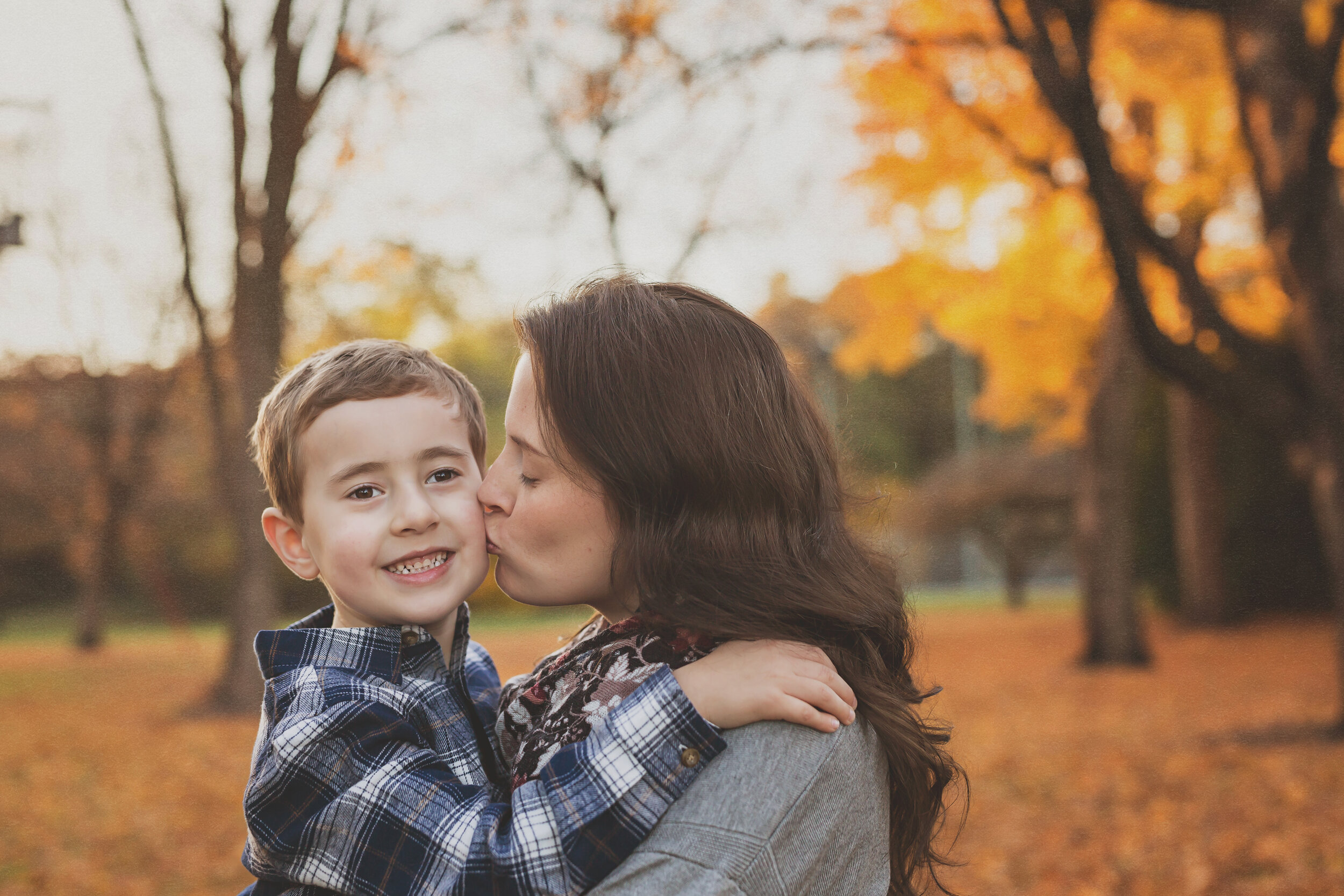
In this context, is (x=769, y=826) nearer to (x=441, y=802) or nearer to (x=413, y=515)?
(x=441, y=802)

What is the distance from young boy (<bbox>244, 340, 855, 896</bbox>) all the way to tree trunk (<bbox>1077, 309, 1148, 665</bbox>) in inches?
437

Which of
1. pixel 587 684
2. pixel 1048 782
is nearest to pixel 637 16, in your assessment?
pixel 1048 782

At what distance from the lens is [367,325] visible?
14.3 m

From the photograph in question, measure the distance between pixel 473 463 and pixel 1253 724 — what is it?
8023 mm

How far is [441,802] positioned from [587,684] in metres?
0.27

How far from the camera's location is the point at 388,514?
72.3 inches

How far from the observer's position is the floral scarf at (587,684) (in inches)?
64.6

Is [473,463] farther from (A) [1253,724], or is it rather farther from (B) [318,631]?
(A) [1253,724]

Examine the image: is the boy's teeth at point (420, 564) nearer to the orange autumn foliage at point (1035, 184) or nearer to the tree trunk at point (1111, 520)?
the orange autumn foliage at point (1035, 184)

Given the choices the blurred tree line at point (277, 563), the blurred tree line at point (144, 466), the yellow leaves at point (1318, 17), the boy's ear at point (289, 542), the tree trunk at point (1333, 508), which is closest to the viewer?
the boy's ear at point (289, 542)

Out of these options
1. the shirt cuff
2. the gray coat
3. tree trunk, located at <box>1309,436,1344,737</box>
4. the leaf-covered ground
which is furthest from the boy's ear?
tree trunk, located at <box>1309,436,1344,737</box>

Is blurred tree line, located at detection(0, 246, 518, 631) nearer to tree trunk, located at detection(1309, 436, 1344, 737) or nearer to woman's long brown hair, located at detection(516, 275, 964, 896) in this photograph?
tree trunk, located at detection(1309, 436, 1344, 737)

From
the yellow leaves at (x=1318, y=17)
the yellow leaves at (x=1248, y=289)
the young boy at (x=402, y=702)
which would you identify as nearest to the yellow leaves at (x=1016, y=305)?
the yellow leaves at (x=1248, y=289)

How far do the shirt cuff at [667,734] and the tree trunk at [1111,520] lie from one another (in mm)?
11378
